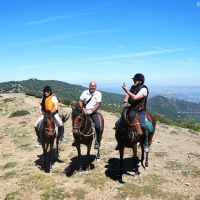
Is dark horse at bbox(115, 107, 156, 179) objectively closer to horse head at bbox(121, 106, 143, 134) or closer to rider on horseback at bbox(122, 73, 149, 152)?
horse head at bbox(121, 106, 143, 134)

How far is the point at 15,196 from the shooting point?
8281 mm

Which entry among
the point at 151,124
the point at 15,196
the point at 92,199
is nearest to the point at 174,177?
the point at 151,124

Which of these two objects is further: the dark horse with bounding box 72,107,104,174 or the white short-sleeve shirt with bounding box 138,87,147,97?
the white short-sleeve shirt with bounding box 138,87,147,97

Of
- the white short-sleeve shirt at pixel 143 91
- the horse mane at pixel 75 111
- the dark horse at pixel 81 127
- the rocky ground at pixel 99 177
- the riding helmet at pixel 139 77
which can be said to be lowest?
the rocky ground at pixel 99 177

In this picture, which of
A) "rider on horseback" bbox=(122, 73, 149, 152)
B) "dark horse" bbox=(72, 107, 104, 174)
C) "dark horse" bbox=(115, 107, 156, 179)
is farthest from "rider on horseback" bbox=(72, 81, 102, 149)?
"rider on horseback" bbox=(122, 73, 149, 152)

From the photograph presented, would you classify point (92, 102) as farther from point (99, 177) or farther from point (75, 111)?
point (99, 177)

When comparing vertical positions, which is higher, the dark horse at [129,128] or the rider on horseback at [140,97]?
the rider on horseback at [140,97]

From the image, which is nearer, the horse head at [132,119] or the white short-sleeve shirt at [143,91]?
the horse head at [132,119]

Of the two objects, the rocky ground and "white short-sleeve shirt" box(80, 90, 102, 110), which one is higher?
"white short-sleeve shirt" box(80, 90, 102, 110)

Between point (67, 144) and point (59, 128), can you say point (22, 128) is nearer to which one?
point (67, 144)

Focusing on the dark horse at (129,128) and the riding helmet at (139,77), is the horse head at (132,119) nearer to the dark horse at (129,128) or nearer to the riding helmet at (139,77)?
the dark horse at (129,128)

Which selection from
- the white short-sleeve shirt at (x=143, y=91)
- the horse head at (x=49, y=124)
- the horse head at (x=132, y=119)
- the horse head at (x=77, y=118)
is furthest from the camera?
the horse head at (x=49, y=124)

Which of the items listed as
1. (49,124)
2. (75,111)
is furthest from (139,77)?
(49,124)

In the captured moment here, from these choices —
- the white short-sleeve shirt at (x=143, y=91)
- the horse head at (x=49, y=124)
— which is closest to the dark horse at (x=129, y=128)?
the white short-sleeve shirt at (x=143, y=91)
